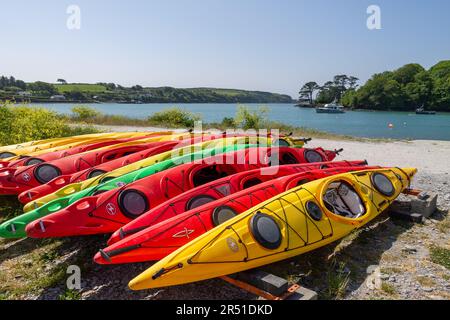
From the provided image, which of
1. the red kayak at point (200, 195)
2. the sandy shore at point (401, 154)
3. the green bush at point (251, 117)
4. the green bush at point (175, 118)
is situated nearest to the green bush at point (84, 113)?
the green bush at point (175, 118)

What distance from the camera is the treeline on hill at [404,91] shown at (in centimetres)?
7325

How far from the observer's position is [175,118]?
1070 inches

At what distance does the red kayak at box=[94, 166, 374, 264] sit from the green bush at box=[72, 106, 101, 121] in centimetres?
2393

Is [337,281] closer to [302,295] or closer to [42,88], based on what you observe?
[302,295]

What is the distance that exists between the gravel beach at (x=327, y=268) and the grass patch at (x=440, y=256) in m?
0.02

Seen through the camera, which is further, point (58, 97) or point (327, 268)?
point (58, 97)

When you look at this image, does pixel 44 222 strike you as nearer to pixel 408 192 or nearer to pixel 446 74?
pixel 408 192

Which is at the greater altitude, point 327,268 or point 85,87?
point 85,87

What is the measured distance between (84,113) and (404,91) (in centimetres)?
7387

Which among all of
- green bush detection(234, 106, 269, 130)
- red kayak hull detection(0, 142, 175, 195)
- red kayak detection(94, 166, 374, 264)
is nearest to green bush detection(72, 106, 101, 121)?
green bush detection(234, 106, 269, 130)

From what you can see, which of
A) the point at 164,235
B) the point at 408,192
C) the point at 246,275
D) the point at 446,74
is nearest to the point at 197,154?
the point at 164,235

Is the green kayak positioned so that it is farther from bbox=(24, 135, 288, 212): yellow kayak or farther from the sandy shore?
the sandy shore

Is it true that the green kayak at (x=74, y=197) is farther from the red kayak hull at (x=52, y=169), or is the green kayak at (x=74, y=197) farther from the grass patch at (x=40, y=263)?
the red kayak hull at (x=52, y=169)

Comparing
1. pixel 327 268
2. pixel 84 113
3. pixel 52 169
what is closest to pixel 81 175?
pixel 52 169
